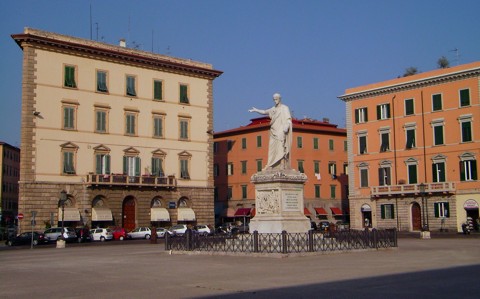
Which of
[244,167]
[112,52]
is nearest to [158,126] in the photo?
[112,52]

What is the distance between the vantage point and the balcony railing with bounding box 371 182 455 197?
2324 inches

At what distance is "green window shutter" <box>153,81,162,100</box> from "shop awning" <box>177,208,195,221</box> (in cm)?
1141

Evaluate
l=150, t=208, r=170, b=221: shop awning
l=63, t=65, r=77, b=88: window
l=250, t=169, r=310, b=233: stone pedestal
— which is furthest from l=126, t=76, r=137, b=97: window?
l=250, t=169, r=310, b=233: stone pedestal

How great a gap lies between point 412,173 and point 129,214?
2831 centimetres

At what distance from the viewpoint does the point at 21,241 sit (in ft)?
162

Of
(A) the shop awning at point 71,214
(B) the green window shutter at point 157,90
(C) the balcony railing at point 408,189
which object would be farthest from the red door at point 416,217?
(A) the shop awning at point 71,214

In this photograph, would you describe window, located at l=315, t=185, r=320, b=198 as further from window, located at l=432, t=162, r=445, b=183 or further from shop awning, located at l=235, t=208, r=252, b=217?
window, located at l=432, t=162, r=445, b=183

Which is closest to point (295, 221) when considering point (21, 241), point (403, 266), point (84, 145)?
point (403, 266)

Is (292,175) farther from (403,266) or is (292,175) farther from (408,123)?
(408,123)

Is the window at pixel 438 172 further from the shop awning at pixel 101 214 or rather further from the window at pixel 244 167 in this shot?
the shop awning at pixel 101 214

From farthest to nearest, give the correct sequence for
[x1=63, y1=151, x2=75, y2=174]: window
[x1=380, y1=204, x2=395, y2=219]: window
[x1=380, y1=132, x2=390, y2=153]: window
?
[x1=380, y1=132, x2=390, y2=153]: window, [x1=380, y1=204, x2=395, y2=219]: window, [x1=63, y1=151, x2=75, y2=174]: window

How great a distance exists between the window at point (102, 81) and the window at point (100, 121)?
6.51ft

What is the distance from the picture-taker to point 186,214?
62781 millimetres

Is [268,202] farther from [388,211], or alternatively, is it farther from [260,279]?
[388,211]
